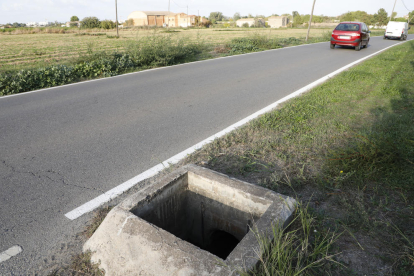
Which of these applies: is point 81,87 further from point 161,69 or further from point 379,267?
point 379,267

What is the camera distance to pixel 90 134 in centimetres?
479

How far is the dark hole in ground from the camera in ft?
10.2

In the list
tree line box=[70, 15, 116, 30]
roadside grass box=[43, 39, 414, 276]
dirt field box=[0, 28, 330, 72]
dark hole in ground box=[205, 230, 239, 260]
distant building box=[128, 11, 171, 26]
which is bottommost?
dark hole in ground box=[205, 230, 239, 260]

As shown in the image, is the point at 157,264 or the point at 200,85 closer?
the point at 157,264

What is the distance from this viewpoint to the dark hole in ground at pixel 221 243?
3119mm

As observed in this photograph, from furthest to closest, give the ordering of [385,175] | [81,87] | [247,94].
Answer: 1. [81,87]
2. [247,94]
3. [385,175]

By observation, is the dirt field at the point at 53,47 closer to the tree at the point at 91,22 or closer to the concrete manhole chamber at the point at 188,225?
the concrete manhole chamber at the point at 188,225

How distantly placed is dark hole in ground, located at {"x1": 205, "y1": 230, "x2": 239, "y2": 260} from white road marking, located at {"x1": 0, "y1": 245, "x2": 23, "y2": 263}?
1.69 meters

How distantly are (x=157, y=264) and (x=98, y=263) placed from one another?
→ 0.58 meters

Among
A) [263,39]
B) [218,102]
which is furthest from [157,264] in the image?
[263,39]

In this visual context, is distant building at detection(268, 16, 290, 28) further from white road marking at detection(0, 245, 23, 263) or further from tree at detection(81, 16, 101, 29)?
white road marking at detection(0, 245, 23, 263)

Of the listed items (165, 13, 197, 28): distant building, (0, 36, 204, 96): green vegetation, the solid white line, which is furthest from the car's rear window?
(165, 13, 197, 28): distant building

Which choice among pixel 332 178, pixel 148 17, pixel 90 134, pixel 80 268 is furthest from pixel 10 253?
pixel 148 17

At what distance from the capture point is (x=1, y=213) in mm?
2879
